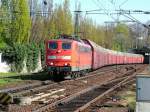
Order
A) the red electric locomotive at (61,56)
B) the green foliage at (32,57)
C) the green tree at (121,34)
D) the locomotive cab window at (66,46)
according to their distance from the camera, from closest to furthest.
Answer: the red electric locomotive at (61,56) → the locomotive cab window at (66,46) → the green foliage at (32,57) → the green tree at (121,34)

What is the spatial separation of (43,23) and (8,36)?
406 inches

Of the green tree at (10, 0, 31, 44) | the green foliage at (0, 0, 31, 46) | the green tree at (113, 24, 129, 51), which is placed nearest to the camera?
the green foliage at (0, 0, 31, 46)

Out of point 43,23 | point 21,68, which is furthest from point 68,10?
point 21,68

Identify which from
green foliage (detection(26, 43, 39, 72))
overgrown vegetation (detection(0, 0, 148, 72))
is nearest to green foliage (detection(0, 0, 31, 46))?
overgrown vegetation (detection(0, 0, 148, 72))

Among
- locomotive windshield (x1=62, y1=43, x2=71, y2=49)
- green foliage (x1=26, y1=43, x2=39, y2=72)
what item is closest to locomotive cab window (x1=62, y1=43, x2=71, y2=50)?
locomotive windshield (x1=62, y1=43, x2=71, y2=49)

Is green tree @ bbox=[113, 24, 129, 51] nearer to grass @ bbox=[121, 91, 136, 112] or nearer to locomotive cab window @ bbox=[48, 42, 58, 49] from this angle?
locomotive cab window @ bbox=[48, 42, 58, 49]

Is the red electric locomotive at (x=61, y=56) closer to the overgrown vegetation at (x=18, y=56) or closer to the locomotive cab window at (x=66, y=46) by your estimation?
the locomotive cab window at (x=66, y=46)

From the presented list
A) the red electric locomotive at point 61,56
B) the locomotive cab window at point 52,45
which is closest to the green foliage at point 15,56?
the red electric locomotive at point 61,56

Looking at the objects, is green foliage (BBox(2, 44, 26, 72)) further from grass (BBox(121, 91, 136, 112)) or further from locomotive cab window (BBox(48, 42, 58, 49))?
grass (BBox(121, 91, 136, 112))

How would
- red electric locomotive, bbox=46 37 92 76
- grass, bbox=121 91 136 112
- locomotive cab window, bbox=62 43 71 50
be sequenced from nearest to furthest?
1. grass, bbox=121 91 136 112
2. red electric locomotive, bbox=46 37 92 76
3. locomotive cab window, bbox=62 43 71 50

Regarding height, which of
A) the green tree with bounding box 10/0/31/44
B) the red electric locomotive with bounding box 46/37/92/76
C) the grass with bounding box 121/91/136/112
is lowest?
the grass with bounding box 121/91/136/112

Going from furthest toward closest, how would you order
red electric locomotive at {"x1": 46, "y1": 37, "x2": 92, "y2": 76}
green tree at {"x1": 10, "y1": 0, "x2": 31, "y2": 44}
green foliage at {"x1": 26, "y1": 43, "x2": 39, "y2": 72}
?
1. green tree at {"x1": 10, "y1": 0, "x2": 31, "y2": 44}
2. green foliage at {"x1": 26, "y1": 43, "x2": 39, "y2": 72}
3. red electric locomotive at {"x1": 46, "y1": 37, "x2": 92, "y2": 76}

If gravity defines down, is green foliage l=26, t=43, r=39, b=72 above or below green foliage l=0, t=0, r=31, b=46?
below

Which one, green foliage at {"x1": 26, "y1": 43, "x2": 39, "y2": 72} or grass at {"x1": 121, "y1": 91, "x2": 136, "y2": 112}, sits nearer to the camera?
grass at {"x1": 121, "y1": 91, "x2": 136, "y2": 112}
